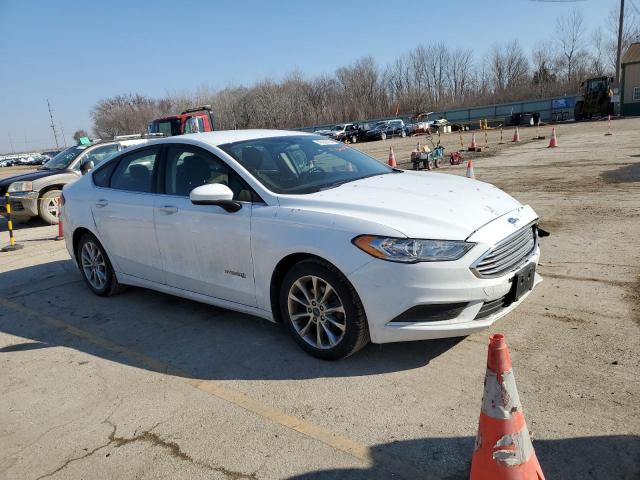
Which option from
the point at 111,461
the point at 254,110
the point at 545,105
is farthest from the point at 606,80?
the point at 254,110

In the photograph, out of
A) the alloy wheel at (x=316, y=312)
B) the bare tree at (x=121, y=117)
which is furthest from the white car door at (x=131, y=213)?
the bare tree at (x=121, y=117)

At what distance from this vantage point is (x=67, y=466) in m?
2.90

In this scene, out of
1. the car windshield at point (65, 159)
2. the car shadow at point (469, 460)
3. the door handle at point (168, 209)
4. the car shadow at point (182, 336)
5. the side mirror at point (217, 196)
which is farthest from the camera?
the car windshield at point (65, 159)

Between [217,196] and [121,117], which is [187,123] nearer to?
[217,196]

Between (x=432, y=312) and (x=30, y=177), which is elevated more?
(x=30, y=177)

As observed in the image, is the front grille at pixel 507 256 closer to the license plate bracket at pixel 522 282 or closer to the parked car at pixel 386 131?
the license plate bracket at pixel 522 282

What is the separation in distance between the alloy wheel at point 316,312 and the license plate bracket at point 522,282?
118 centimetres

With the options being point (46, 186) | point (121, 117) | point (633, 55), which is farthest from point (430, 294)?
point (121, 117)

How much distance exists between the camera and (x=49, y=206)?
11633 millimetres

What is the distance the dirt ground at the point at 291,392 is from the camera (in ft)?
8.87

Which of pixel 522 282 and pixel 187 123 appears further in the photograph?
pixel 187 123

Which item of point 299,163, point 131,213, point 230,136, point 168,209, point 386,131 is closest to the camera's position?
point 299,163

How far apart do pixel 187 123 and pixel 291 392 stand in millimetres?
18389

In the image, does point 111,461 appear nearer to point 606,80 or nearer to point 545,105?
point 606,80
